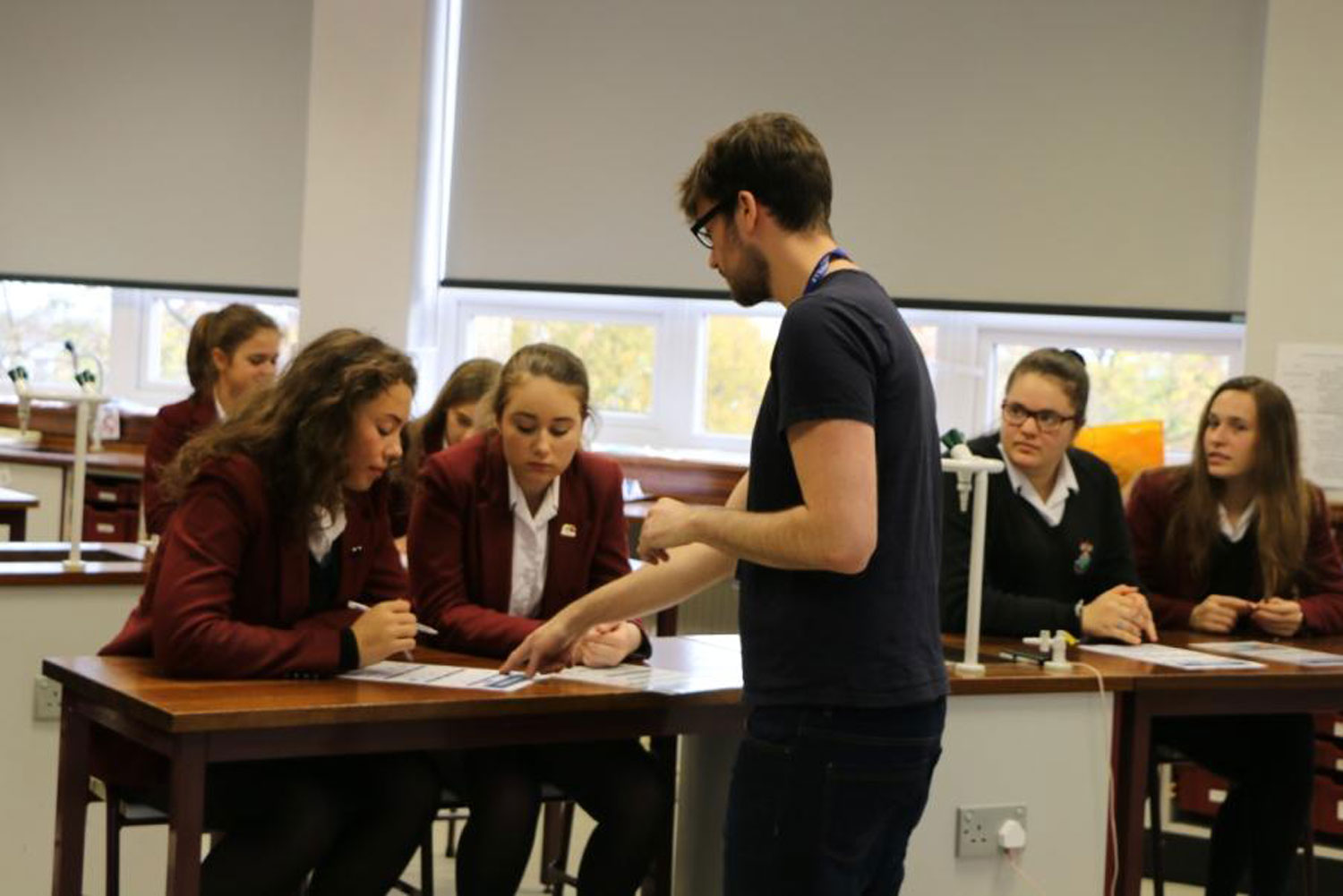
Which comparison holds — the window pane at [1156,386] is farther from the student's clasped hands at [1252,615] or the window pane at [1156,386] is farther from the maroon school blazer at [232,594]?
the maroon school blazer at [232,594]

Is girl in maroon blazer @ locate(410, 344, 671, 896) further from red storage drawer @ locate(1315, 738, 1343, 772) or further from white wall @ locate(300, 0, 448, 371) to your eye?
white wall @ locate(300, 0, 448, 371)

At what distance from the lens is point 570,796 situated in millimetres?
2934

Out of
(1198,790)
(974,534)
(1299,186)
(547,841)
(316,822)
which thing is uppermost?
(1299,186)

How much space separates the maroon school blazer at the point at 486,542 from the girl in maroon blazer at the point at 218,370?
1.22 m

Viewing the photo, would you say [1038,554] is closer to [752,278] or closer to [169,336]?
[752,278]

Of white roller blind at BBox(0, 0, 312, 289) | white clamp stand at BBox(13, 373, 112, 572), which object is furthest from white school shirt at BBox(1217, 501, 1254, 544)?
white roller blind at BBox(0, 0, 312, 289)

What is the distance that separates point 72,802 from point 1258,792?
2342 mm

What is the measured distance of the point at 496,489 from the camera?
10.1 feet

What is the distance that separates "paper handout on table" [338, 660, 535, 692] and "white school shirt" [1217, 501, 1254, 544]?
1.83 m

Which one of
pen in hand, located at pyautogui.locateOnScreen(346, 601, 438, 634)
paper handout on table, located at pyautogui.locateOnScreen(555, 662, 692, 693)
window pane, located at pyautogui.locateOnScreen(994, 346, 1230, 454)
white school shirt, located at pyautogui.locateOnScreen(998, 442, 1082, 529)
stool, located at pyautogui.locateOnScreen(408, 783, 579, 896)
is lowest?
stool, located at pyautogui.locateOnScreen(408, 783, 579, 896)

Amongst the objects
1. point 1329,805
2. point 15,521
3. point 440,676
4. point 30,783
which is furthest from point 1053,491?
point 15,521

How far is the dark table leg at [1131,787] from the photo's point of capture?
9.93 feet

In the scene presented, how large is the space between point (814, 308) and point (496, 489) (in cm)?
123

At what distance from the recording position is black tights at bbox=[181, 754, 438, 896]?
254 cm
